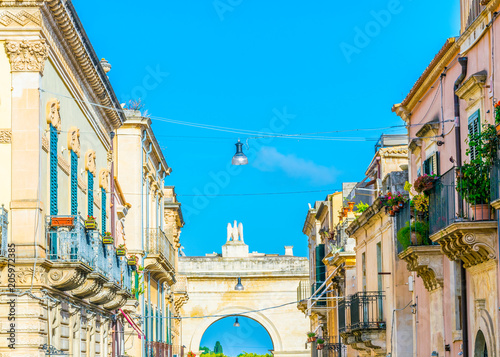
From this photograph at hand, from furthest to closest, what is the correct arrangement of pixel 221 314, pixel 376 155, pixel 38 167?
1. pixel 221 314
2. pixel 376 155
3. pixel 38 167

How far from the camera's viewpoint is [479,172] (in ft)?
45.1

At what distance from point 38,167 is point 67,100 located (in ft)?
11.0

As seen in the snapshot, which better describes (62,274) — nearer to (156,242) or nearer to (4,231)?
(4,231)

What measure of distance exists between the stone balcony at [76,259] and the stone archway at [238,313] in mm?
36008

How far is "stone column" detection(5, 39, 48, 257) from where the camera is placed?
15.4 metres

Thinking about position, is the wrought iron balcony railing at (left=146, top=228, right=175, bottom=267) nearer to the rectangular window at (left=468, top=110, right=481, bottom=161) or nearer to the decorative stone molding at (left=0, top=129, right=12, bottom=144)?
the decorative stone molding at (left=0, top=129, right=12, bottom=144)

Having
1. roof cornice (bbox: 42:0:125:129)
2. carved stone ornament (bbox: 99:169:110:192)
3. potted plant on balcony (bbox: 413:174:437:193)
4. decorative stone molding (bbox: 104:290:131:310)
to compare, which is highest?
roof cornice (bbox: 42:0:125:129)

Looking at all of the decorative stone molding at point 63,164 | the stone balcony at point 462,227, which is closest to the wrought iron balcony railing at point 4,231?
the decorative stone molding at point 63,164

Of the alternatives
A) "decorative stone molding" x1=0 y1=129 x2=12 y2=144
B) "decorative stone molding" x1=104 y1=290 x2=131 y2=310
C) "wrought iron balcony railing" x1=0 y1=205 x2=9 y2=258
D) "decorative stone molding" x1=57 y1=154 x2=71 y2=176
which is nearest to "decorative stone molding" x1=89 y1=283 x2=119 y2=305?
"decorative stone molding" x1=104 y1=290 x2=131 y2=310

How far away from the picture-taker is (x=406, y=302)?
74.9 feet

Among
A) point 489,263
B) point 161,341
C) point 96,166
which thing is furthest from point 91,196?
point 161,341

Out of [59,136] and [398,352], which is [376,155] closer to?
[398,352]

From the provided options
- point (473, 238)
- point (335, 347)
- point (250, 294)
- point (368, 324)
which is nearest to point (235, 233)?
point (250, 294)

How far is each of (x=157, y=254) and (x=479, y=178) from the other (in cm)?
1845
